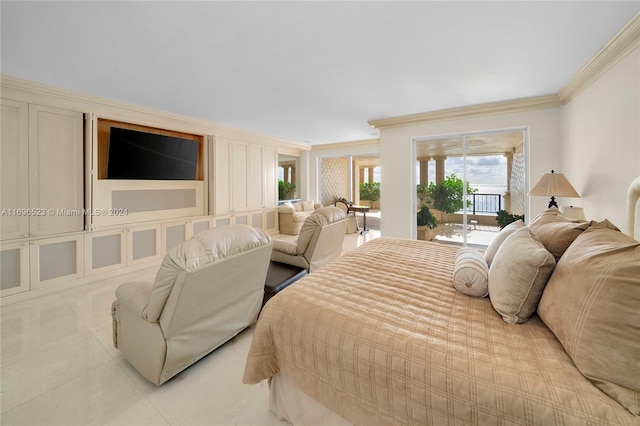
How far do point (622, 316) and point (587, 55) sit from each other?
3017 millimetres

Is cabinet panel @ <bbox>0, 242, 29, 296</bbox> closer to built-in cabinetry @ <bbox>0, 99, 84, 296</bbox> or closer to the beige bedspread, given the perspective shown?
built-in cabinetry @ <bbox>0, 99, 84, 296</bbox>

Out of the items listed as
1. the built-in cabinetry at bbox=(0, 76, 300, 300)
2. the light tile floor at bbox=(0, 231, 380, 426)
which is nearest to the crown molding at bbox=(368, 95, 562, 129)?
the built-in cabinetry at bbox=(0, 76, 300, 300)

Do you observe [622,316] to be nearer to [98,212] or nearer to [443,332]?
[443,332]

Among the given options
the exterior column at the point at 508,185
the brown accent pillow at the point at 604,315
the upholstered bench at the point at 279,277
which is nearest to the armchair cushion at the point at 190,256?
the upholstered bench at the point at 279,277

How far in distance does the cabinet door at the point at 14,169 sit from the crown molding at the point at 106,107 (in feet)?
0.51

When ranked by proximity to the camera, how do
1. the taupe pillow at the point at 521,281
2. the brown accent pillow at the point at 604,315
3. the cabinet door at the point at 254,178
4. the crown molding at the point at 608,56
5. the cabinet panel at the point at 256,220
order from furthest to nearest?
the cabinet panel at the point at 256,220 → the cabinet door at the point at 254,178 → the crown molding at the point at 608,56 → the taupe pillow at the point at 521,281 → the brown accent pillow at the point at 604,315

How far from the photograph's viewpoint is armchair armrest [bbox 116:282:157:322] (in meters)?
1.62

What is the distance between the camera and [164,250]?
170 inches

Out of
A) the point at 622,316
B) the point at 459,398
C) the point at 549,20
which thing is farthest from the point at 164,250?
the point at 549,20

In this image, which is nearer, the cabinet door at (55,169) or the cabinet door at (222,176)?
the cabinet door at (55,169)

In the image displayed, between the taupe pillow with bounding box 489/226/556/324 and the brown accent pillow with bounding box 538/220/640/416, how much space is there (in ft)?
0.28

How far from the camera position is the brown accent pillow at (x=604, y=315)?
75 centimetres

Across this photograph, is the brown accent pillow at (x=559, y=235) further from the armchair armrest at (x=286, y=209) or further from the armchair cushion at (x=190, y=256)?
the armchair armrest at (x=286, y=209)

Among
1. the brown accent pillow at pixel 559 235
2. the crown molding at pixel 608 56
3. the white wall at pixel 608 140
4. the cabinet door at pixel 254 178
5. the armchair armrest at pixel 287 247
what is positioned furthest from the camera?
the cabinet door at pixel 254 178
